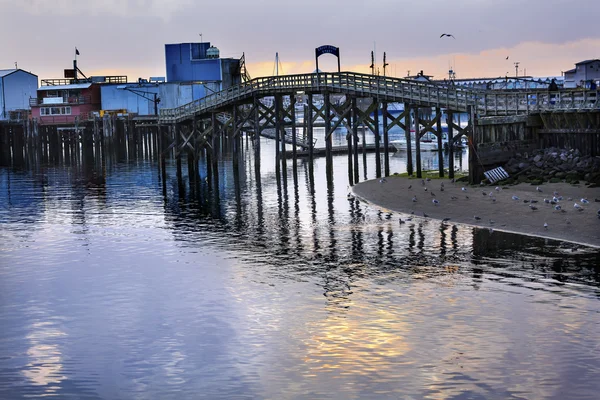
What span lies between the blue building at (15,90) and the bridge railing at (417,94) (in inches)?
2338

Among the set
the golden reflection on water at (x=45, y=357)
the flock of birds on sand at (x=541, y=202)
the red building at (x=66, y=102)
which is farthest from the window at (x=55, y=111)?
the golden reflection on water at (x=45, y=357)

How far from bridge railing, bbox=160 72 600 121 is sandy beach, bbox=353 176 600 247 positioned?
15.1ft

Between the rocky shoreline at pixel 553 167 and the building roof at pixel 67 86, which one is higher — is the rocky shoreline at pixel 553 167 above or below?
below

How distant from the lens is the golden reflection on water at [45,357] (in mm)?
17812

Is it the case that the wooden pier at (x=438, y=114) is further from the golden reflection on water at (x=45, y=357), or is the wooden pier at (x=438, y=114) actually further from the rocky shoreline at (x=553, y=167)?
the golden reflection on water at (x=45, y=357)

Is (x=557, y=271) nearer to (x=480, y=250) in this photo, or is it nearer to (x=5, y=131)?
(x=480, y=250)

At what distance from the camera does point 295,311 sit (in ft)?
73.2

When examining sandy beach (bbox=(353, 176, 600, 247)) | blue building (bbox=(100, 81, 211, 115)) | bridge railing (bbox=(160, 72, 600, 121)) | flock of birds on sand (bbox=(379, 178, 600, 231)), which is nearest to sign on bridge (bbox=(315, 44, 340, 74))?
bridge railing (bbox=(160, 72, 600, 121))

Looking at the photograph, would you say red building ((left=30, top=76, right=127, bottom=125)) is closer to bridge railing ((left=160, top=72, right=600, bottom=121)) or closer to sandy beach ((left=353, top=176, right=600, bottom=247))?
bridge railing ((left=160, top=72, right=600, bottom=121))

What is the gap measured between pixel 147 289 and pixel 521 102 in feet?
89.8

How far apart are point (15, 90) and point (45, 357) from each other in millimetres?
111697

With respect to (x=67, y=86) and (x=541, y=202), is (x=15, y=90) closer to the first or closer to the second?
(x=67, y=86)

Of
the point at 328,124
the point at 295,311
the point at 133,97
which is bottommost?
the point at 295,311

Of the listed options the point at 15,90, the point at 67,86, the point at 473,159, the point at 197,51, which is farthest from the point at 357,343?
the point at 15,90
